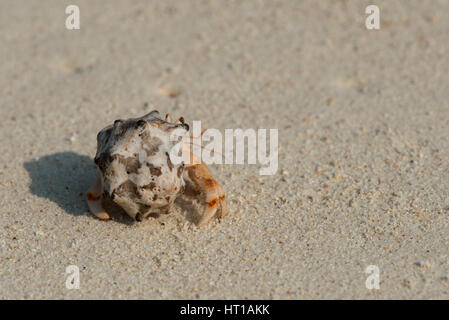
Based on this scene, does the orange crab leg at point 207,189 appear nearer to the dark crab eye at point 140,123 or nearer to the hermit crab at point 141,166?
the hermit crab at point 141,166

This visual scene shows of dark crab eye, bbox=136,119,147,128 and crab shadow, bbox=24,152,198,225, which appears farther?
crab shadow, bbox=24,152,198,225

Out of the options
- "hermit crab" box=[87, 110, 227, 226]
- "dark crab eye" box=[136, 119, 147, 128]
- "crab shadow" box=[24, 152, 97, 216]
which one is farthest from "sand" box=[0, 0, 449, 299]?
"dark crab eye" box=[136, 119, 147, 128]

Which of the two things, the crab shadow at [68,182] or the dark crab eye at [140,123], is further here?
the crab shadow at [68,182]

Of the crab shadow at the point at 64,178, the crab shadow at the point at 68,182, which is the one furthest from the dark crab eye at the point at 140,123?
the crab shadow at the point at 64,178

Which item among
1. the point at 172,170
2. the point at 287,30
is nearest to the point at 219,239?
the point at 172,170

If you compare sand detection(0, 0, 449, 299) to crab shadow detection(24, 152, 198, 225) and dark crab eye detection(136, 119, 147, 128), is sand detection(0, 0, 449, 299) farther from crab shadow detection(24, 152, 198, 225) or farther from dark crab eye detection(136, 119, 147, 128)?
dark crab eye detection(136, 119, 147, 128)

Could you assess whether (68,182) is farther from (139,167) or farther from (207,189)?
(207,189)
